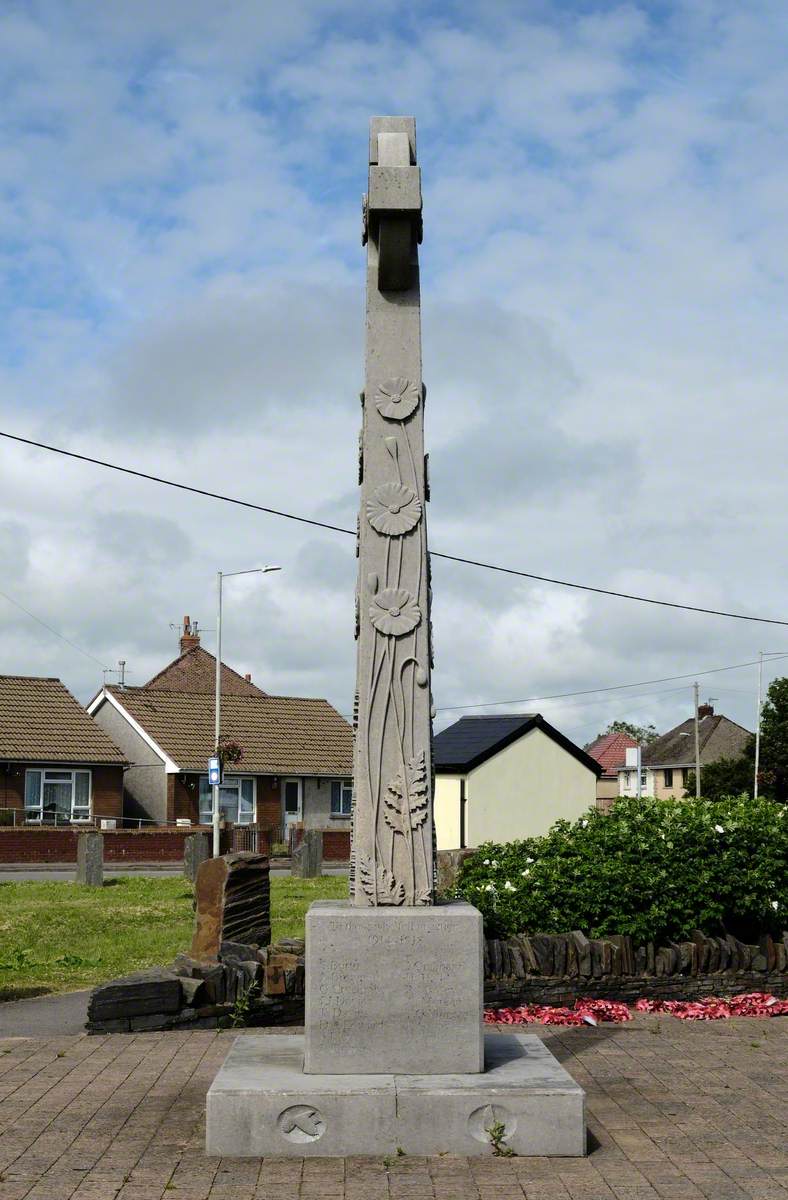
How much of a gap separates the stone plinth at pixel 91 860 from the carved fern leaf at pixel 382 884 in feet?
57.5

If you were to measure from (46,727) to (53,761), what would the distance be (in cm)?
179

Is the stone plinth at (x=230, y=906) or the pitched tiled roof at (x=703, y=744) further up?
the pitched tiled roof at (x=703, y=744)

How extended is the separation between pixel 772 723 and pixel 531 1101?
182 feet

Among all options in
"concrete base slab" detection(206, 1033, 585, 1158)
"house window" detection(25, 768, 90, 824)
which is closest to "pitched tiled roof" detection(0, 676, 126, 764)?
"house window" detection(25, 768, 90, 824)

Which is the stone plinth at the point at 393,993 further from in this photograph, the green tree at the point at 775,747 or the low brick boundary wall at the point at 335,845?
the green tree at the point at 775,747

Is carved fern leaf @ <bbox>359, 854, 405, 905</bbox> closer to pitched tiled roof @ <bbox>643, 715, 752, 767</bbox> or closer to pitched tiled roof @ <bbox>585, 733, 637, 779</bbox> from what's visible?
pitched tiled roof @ <bbox>643, 715, 752, 767</bbox>

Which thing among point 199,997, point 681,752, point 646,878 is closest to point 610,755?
point 681,752

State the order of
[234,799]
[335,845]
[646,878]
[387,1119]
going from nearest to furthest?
1. [387,1119]
2. [646,878]
3. [335,845]
4. [234,799]

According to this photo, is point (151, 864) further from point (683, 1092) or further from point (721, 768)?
point (721, 768)

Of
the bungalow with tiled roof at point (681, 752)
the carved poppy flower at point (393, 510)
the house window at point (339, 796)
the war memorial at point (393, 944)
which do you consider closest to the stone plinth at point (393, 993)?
the war memorial at point (393, 944)

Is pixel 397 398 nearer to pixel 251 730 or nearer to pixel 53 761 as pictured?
pixel 53 761

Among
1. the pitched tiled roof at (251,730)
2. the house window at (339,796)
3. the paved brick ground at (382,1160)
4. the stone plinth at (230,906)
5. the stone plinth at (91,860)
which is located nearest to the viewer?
the paved brick ground at (382,1160)

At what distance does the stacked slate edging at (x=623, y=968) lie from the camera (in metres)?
9.94

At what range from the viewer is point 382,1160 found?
5.84 metres
